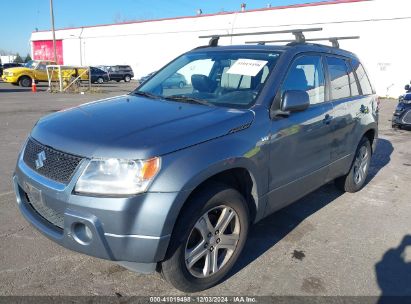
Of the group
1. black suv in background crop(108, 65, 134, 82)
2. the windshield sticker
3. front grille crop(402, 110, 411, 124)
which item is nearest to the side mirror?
the windshield sticker

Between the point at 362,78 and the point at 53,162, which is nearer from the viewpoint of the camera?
the point at 53,162

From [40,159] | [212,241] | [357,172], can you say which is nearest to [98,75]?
[357,172]

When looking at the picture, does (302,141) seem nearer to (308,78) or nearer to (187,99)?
(308,78)

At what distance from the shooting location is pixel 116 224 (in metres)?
2.44

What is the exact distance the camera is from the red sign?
169ft

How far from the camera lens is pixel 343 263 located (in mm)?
3539

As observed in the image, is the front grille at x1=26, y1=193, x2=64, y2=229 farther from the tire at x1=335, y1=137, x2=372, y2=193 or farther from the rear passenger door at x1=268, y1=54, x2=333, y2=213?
the tire at x1=335, y1=137, x2=372, y2=193

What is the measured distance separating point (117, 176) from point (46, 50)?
5811cm

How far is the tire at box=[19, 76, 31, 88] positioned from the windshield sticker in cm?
2595

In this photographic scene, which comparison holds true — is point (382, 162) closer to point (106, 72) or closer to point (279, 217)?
point (279, 217)

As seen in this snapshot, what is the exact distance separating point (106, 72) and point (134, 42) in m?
7.79

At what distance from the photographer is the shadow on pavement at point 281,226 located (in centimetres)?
365

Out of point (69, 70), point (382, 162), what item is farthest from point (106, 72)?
point (382, 162)

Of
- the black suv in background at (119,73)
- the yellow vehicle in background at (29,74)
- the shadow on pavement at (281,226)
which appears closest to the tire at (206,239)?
the shadow on pavement at (281,226)
